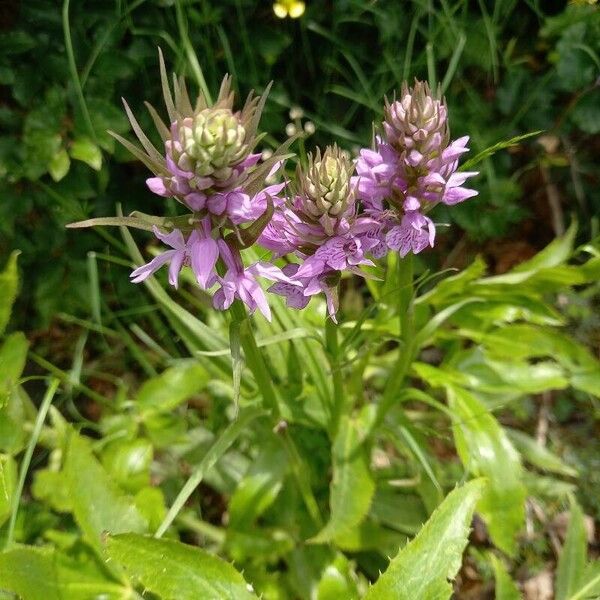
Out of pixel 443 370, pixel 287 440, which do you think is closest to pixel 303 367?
pixel 287 440

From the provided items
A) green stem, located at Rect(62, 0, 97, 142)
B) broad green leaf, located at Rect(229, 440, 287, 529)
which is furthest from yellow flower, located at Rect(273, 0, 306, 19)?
broad green leaf, located at Rect(229, 440, 287, 529)

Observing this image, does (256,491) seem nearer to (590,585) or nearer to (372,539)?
(372,539)

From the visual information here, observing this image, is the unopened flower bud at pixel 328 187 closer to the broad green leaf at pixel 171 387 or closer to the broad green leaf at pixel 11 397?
the broad green leaf at pixel 11 397

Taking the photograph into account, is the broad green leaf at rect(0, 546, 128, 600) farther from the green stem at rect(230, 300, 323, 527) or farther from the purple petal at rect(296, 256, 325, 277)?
the purple petal at rect(296, 256, 325, 277)

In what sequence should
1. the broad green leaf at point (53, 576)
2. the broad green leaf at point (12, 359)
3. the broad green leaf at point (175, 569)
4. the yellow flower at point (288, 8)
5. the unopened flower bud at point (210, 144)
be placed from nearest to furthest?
the unopened flower bud at point (210, 144)
the broad green leaf at point (175, 569)
the broad green leaf at point (53, 576)
the broad green leaf at point (12, 359)
the yellow flower at point (288, 8)

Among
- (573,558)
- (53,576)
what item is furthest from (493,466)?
(53,576)

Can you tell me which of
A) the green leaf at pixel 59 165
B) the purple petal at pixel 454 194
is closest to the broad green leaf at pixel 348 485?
the purple petal at pixel 454 194

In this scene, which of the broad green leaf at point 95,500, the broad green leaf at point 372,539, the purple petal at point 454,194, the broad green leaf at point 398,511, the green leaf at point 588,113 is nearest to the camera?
the purple petal at point 454,194
